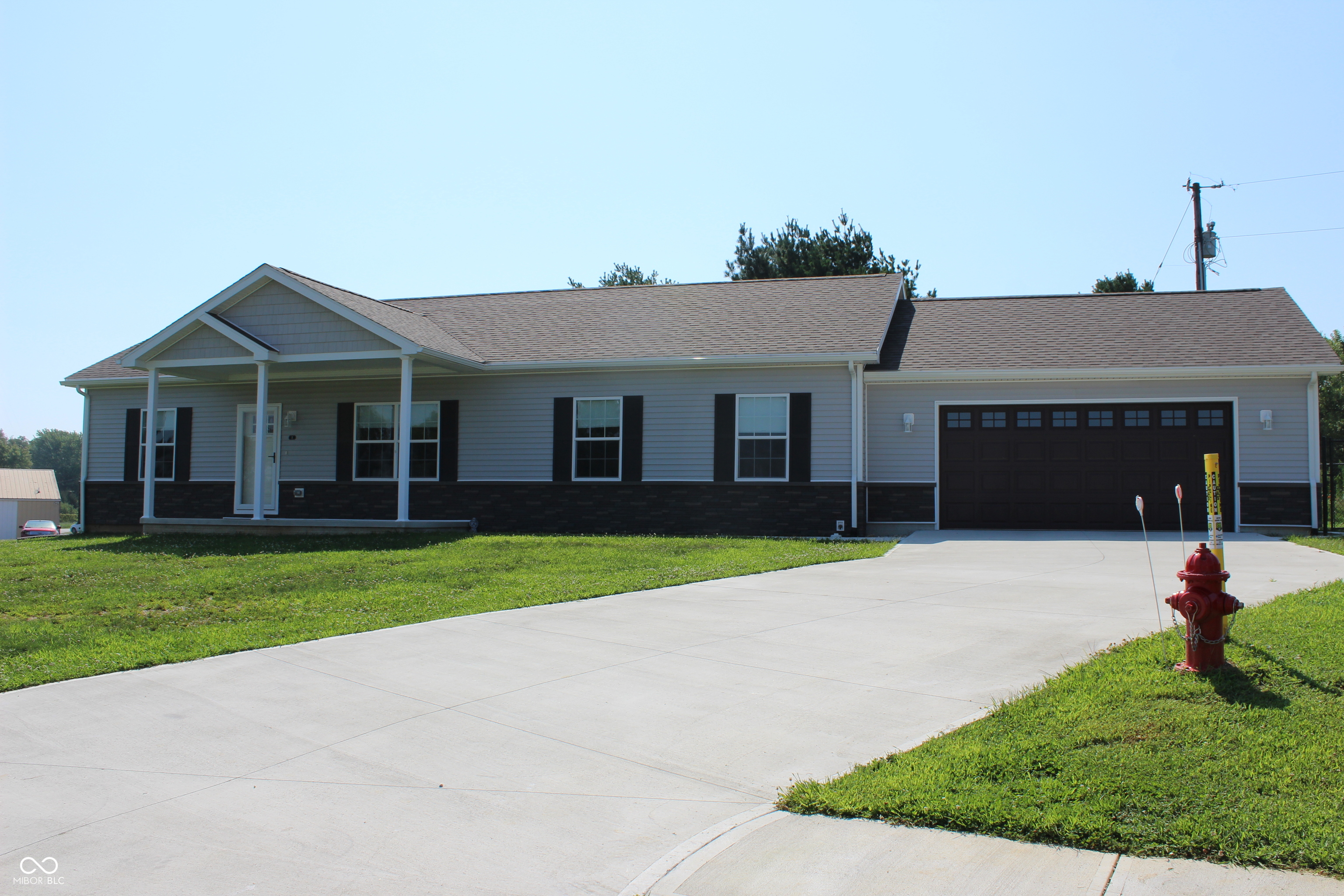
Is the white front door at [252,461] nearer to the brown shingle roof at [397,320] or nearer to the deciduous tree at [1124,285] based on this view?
the brown shingle roof at [397,320]

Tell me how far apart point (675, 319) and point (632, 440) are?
3.12 meters

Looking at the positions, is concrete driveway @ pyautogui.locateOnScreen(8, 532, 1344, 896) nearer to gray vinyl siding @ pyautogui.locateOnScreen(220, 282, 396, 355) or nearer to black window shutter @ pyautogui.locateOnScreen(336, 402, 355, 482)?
gray vinyl siding @ pyautogui.locateOnScreen(220, 282, 396, 355)

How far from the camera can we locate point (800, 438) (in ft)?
53.9

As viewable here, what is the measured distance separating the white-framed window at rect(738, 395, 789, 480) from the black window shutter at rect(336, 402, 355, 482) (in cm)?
775

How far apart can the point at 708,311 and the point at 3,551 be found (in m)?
12.9

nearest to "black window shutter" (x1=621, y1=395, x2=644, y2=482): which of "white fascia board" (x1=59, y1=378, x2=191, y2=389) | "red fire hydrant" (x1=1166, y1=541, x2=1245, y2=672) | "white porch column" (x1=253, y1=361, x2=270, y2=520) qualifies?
"white porch column" (x1=253, y1=361, x2=270, y2=520)

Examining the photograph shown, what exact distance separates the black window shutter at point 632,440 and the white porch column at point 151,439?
28.0 ft

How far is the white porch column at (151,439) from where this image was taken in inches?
693

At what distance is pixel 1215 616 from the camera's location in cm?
512

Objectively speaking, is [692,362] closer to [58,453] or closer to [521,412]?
[521,412]

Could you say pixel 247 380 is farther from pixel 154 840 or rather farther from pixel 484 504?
pixel 154 840

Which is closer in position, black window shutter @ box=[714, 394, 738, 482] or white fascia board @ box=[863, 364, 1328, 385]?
white fascia board @ box=[863, 364, 1328, 385]

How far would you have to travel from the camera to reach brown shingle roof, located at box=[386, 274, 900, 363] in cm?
1705

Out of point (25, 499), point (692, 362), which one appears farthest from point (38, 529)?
point (692, 362)
